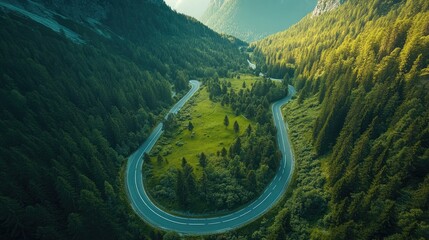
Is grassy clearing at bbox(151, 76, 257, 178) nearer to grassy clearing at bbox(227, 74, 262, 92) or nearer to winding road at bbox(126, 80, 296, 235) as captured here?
winding road at bbox(126, 80, 296, 235)

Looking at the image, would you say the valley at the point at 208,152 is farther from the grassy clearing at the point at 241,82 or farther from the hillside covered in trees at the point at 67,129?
the grassy clearing at the point at 241,82

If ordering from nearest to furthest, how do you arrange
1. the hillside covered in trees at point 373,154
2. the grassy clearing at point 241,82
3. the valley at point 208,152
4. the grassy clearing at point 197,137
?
the hillside covered in trees at point 373,154 → the valley at point 208,152 → the grassy clearing at point 197,137 → the grassy clearing at point 241,82

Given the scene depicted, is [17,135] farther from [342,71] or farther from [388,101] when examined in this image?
[342,71]

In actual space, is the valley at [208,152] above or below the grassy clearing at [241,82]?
below

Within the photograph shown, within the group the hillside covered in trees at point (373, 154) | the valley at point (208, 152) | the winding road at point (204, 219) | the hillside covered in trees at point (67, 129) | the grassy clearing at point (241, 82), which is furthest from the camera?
the grassy clearing at point (241, 82)

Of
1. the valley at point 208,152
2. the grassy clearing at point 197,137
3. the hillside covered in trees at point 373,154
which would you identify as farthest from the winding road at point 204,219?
the grassy clearing at point 197,137

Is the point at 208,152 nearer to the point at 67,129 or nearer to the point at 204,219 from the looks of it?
the point at 204,219
